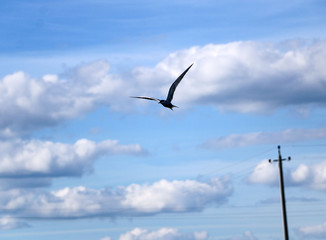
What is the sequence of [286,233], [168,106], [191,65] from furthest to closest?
[286,233] → [168,106] → [191,65]

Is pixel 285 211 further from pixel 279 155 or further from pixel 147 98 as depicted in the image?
pixel 147 98

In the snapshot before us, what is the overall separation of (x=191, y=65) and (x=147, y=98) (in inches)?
219

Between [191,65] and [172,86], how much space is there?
7109 mm

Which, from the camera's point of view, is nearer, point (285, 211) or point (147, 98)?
point (147, 98)

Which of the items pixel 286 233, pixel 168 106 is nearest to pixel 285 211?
pixel 286 233

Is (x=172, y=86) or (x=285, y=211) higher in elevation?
(x=172, y=86)

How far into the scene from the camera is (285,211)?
80562 mm

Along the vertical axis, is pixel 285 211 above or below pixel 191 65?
below

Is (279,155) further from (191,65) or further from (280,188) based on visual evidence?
(191,65)

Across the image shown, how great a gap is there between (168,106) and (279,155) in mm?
19110

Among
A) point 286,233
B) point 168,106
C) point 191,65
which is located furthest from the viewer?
point 286,233

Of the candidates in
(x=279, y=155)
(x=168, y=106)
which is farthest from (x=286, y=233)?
(x=168, y=106)

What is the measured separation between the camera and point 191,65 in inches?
2447

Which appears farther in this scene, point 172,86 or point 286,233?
point 286,233
